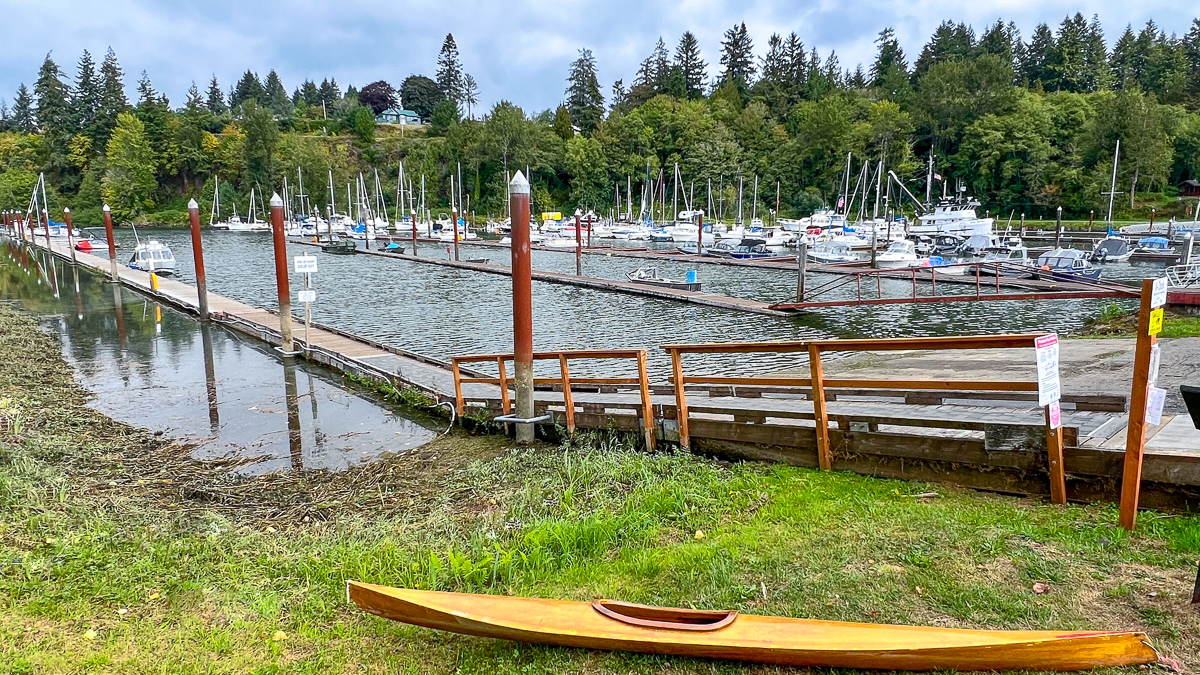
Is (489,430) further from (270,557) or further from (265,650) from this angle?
(265,650)

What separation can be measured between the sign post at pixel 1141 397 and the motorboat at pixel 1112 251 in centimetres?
4268

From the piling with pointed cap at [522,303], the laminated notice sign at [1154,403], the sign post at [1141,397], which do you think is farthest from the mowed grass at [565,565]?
the piling with pointed cap at [522,303]

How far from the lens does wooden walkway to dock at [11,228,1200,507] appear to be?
5.33m

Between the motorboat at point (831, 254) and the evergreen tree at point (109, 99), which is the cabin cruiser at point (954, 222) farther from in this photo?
the evergreen tree at point (109, 99)

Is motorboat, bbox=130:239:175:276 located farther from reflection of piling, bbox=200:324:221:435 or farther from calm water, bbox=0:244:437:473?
reflection of piling, bbox=200:324:221:435

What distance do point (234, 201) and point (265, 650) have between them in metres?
109

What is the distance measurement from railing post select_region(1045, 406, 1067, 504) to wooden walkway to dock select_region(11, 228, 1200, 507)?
12cm

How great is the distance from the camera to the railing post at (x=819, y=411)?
6520 millimetres

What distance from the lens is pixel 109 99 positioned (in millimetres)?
114125

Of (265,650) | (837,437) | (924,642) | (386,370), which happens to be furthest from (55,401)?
(924,642)

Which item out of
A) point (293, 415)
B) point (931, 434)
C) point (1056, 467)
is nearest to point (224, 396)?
point (293, 415)

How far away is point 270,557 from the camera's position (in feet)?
19.2

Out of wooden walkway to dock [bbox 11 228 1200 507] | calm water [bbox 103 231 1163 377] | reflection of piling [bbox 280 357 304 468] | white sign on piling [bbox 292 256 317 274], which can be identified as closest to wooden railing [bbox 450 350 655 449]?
wooden walkway to dock [bbox 11 228 1200 507]

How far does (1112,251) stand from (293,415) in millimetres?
45232
